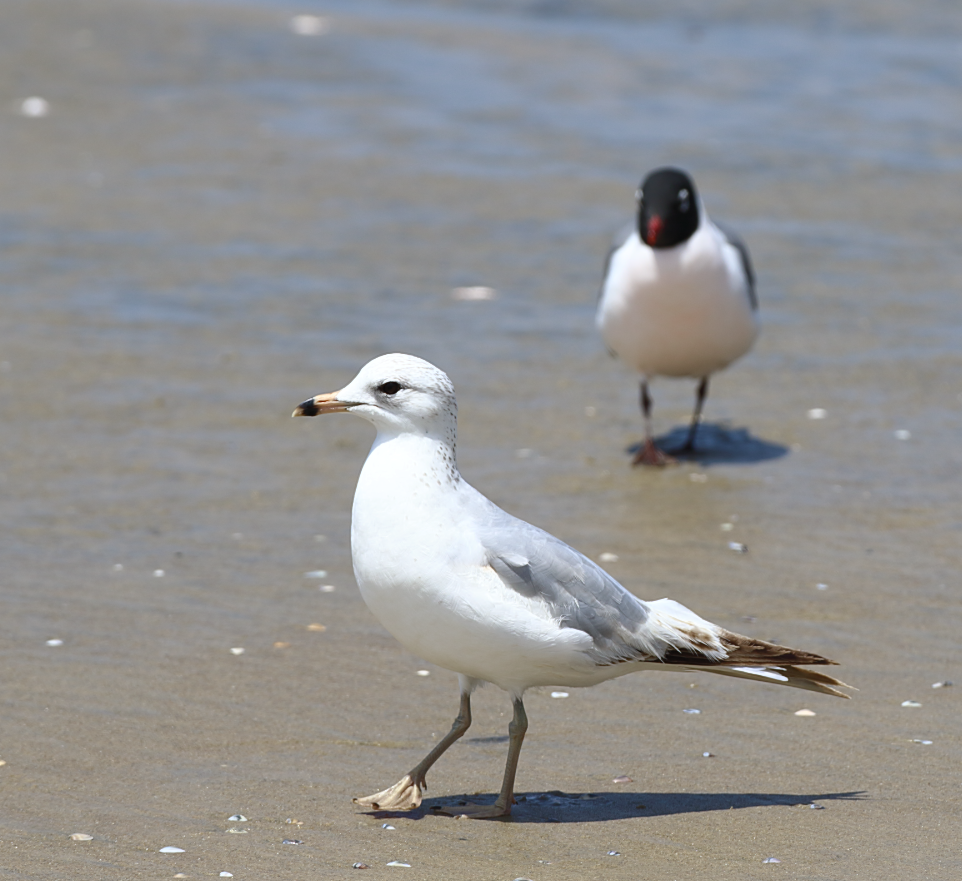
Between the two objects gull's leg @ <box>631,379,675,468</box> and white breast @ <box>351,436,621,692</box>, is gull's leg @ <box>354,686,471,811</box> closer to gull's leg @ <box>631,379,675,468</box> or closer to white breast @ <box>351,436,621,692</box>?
white breast @ <box>351,436,621,692</box>

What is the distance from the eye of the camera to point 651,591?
6.32 metres

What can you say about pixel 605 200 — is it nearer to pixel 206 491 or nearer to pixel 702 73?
pixel 702 73

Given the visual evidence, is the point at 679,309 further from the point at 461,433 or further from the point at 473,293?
the point at 473,293

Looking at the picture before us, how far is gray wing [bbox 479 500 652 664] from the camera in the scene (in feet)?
13.9

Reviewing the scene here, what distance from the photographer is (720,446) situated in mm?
8422

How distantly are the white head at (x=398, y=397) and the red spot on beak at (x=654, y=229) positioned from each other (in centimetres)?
405

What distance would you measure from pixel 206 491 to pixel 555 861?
11.9 feet

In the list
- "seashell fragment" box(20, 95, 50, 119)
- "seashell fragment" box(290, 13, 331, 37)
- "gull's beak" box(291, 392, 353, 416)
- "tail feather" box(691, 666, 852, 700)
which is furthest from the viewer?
"seashell fragment" box(290, 13, 331, 37)

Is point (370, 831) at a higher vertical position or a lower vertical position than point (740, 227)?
lower


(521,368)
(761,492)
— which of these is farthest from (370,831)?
(521,368)

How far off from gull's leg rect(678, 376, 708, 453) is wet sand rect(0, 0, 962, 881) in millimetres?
210

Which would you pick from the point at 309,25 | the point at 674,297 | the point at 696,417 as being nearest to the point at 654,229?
the point at 674,297

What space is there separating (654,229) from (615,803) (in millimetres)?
4335

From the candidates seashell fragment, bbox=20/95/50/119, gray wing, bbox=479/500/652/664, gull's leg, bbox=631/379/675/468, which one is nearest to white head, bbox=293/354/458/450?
gray wing, bbox=479/500/652/664
